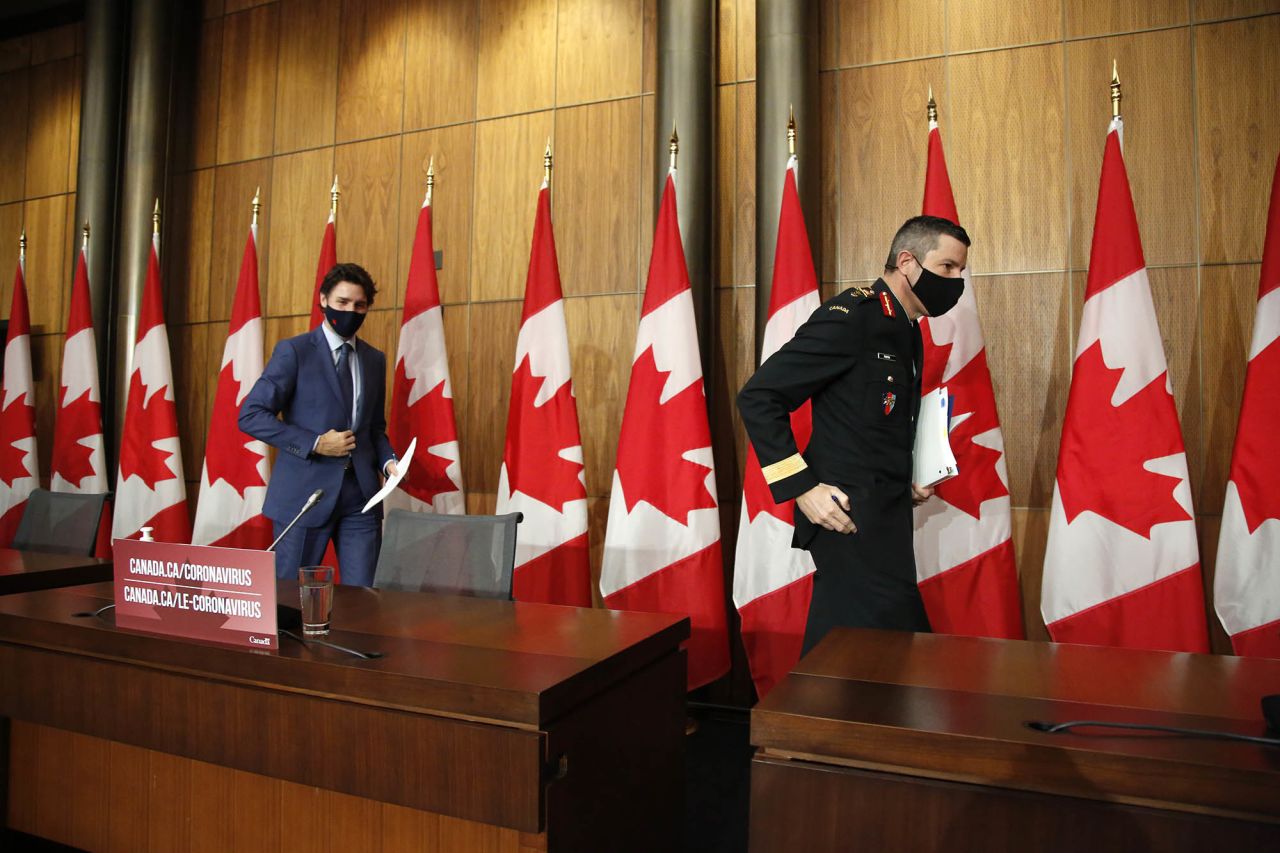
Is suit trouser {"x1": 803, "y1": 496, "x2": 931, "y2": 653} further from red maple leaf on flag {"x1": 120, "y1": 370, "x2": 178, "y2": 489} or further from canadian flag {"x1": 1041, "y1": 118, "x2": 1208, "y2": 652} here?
red maple leaf on flag {"x1": 120, "y1": 370, "x2": 178, "y2": 489}

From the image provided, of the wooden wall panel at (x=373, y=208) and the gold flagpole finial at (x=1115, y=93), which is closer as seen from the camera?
the gold flagpole finial at (x=1115, y=93)

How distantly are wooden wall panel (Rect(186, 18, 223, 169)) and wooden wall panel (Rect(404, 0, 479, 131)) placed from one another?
3.94 feet

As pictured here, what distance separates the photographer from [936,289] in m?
1.86

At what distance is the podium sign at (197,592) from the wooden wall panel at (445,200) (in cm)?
239

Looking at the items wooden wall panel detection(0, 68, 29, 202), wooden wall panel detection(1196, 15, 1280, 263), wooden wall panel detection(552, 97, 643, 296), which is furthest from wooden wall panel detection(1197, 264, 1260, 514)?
wooden wall panel detection(0, 68, 29, 202)

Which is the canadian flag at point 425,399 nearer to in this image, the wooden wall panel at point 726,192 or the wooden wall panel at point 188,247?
the wooden wall panel at point 726,192

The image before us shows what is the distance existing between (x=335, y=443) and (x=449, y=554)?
0.79m

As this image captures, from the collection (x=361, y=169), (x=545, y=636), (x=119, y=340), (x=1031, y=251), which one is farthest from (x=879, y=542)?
(x=119, y=340)

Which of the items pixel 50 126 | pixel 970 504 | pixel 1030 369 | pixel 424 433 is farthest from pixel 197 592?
pixel 50 126

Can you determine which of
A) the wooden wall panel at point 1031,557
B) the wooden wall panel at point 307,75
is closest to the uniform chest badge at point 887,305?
the wooden wall panel at point 1031,557

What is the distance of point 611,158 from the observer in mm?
3504

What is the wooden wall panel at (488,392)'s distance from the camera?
361cm

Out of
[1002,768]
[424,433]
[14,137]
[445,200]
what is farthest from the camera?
[14,137]

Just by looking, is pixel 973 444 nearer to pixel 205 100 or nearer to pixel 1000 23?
pixel 1000 23
